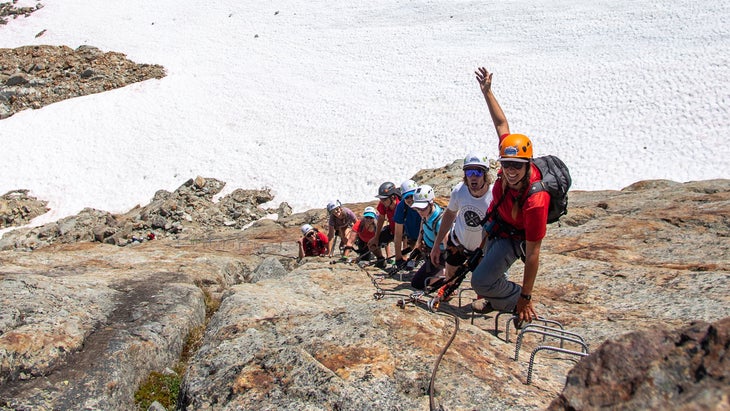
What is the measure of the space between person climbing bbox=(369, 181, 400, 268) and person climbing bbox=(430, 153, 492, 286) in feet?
9.70

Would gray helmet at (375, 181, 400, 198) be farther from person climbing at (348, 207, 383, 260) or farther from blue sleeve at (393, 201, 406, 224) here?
person climbing at (348, 207, 383, 260)

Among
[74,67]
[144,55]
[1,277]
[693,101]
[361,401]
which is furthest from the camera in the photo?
[144,55]

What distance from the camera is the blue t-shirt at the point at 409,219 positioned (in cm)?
974

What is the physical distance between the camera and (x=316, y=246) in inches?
522

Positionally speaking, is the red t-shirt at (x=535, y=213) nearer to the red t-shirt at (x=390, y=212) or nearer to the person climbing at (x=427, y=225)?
the person climbing at (x=427, y=225)

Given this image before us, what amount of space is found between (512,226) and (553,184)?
29.4 inches

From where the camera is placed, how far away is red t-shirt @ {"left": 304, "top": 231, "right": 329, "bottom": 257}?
13258 mm

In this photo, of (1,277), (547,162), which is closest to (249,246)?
(1,277)

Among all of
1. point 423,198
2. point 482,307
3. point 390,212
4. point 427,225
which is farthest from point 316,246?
point 482,307

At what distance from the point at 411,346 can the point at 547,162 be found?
87.7 inches

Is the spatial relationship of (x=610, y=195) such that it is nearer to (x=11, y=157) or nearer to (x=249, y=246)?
(x=249, y=246)

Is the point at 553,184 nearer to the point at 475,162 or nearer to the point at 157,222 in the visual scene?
the point at 475,162

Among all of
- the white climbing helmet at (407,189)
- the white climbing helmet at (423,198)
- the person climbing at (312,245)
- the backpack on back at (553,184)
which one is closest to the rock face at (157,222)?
the person climbing at (312,245)

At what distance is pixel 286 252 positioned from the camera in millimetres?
15297
